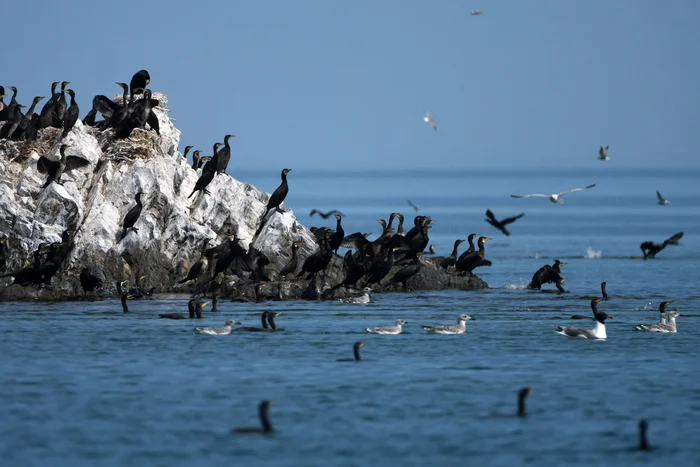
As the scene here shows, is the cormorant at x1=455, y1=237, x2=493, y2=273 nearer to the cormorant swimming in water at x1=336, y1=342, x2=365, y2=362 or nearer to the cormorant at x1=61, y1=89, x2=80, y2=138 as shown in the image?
the cormorant at x1=61, y1=89, x2=80, y2=138

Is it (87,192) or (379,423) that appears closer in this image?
(379,423)

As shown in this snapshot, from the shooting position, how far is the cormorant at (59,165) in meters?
32.4

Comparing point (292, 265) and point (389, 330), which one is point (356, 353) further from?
point (292, 265)

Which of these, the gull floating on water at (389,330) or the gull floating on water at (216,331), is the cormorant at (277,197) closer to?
the gull floating on water at (389,330)

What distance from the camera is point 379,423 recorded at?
16984 millimetres

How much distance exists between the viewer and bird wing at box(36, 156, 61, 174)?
32.5 m

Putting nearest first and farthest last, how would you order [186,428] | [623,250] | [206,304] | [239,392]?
[186,428] < [239,392] < [206,304] < [623,250]

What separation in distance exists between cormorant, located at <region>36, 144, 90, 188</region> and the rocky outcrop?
0.20m

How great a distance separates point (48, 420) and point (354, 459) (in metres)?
4.34

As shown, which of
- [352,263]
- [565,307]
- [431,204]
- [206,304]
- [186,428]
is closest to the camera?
[186,428]

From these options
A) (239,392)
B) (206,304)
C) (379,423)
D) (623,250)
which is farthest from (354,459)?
(623,250)

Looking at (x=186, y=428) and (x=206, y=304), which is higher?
(x=206, y=304)

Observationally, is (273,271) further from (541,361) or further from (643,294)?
(541,361)

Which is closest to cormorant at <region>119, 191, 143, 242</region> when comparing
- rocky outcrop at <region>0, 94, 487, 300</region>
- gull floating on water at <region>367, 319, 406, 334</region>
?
rocky outcrop at <region>0, 94, 487, 300</region>
